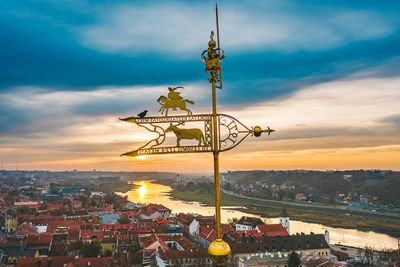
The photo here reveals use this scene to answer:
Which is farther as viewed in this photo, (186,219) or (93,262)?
(186,219)

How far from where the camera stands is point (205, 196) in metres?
110

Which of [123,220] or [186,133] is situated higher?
[186,133]

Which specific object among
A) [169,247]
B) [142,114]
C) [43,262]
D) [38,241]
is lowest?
[169,247]

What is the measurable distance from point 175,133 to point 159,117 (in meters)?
0.24

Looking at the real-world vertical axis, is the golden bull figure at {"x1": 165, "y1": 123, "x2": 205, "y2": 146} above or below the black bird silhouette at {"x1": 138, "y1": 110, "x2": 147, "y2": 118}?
below

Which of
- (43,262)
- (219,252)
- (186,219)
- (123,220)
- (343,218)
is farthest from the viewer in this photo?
(343,218)

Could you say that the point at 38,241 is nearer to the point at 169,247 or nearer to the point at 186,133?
the point at 169,247

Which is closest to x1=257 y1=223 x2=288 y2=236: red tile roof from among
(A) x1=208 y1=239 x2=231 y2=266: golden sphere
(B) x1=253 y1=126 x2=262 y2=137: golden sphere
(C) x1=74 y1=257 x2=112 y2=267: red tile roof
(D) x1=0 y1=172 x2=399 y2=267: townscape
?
(D) x1=0 y1=172 x2=399 y2=267: townscape

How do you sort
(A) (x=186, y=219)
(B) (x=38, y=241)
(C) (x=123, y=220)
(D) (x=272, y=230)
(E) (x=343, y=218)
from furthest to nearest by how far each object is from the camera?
(E) (x=343, y=218), (C) (x=123, y=220), (A) (x=186, y=219), (D) (x=272, y=230), (B) (x=38, y=241)

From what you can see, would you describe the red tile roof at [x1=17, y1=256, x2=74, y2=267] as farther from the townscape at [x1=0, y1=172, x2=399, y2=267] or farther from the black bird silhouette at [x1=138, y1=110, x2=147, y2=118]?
the black bird silhouette at [x1=138, y1=110, x2=147, y2=118]

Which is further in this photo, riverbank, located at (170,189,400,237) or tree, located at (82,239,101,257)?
riverbank, located at (170,189,400,237)

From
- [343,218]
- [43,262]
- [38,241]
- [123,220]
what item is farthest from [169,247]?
[343,218]

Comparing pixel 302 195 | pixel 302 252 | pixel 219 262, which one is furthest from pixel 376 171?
pixel 219 262

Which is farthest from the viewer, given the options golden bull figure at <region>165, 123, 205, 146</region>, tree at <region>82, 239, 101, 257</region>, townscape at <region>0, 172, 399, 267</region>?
tree at <region>82, 239, 101, 257</region>
